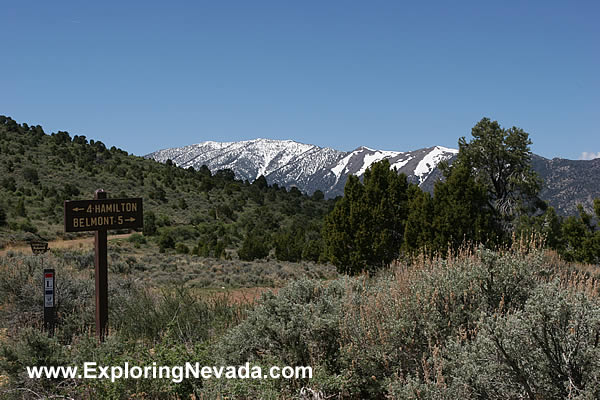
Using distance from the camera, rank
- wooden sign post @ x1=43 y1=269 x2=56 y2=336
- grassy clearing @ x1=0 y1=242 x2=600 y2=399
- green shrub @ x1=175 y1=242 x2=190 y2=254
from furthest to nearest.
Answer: green shrub @ x1=175 y1=242 x2=190 y2=254
wooden sign post @ x1=43 y1=269 x2=56 y2=336
grassy clearing @ x1=0 y1=242 x2=600 y2=399

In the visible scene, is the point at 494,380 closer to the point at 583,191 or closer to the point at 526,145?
the point at 526,145

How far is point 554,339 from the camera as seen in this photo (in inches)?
145

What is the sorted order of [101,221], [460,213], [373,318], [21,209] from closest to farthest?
[373,318], [101,221], [460,213], [21,209]

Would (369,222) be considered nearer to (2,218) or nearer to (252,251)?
(252,251)

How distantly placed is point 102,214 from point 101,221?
105 millimetres

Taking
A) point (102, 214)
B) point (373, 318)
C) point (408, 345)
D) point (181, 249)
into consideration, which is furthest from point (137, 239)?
point (408, 345)

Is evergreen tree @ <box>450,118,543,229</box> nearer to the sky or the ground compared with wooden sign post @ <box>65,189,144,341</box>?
nearer to the sky

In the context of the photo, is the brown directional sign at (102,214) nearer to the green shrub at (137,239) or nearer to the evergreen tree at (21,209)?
the green shrub at (137,239)

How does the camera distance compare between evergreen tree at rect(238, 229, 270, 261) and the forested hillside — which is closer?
evergreen tree at rect(238, 229, 270, 261)

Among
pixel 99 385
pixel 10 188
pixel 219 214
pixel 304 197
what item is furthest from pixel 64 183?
pixel 99 385

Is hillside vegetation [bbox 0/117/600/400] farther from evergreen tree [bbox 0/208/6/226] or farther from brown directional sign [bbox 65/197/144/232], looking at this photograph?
evergreen tree [bbox 0/208/6/226]

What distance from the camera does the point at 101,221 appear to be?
25.3ft

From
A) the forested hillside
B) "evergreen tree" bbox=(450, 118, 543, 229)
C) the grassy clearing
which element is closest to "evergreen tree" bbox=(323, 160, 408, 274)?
"evergreen tree" bbox=(450, 118, 543, 229)

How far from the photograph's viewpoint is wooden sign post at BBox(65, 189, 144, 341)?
7.48m
